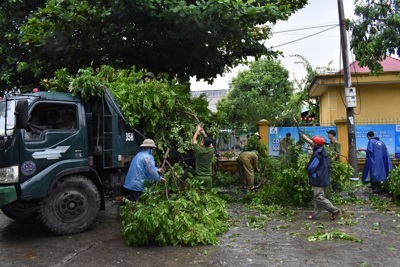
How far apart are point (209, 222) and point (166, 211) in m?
0.76

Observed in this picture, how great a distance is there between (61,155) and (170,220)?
217 cm

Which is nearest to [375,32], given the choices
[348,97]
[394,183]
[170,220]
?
[348,97]

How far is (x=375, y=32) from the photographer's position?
10.1 m

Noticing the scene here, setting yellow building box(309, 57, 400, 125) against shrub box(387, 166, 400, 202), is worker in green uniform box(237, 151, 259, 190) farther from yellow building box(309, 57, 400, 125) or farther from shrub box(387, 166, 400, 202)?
yellow building box(309, 57, 400, 125)

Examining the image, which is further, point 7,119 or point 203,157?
point 203,157

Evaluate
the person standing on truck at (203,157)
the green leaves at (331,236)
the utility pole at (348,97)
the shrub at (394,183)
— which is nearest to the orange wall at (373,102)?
the utility pole at (348,97)

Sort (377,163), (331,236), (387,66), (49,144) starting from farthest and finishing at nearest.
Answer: (387,66) → (377,163) → (49,144) → (331,236)

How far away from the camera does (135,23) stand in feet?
32.8

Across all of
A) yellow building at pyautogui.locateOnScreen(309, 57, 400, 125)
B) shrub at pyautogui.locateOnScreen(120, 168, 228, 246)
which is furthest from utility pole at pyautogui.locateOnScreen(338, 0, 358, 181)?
shrub at pyautogui.locateOnScreen(120, 168, 228, 246)

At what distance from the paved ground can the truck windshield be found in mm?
1803

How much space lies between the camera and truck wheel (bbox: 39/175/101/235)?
6.21 m

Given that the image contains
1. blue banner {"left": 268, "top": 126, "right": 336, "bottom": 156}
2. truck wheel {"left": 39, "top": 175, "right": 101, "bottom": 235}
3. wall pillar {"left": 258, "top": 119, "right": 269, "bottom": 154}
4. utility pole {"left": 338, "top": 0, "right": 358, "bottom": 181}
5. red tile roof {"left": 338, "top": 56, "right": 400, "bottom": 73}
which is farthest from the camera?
red tile roof {"left": 338, "top": 56, "right": 400, "bottom": 73}

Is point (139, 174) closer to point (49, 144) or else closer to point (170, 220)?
point (170, 220)

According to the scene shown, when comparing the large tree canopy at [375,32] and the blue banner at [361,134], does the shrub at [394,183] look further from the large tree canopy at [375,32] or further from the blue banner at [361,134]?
the blue banner at [361,134]
